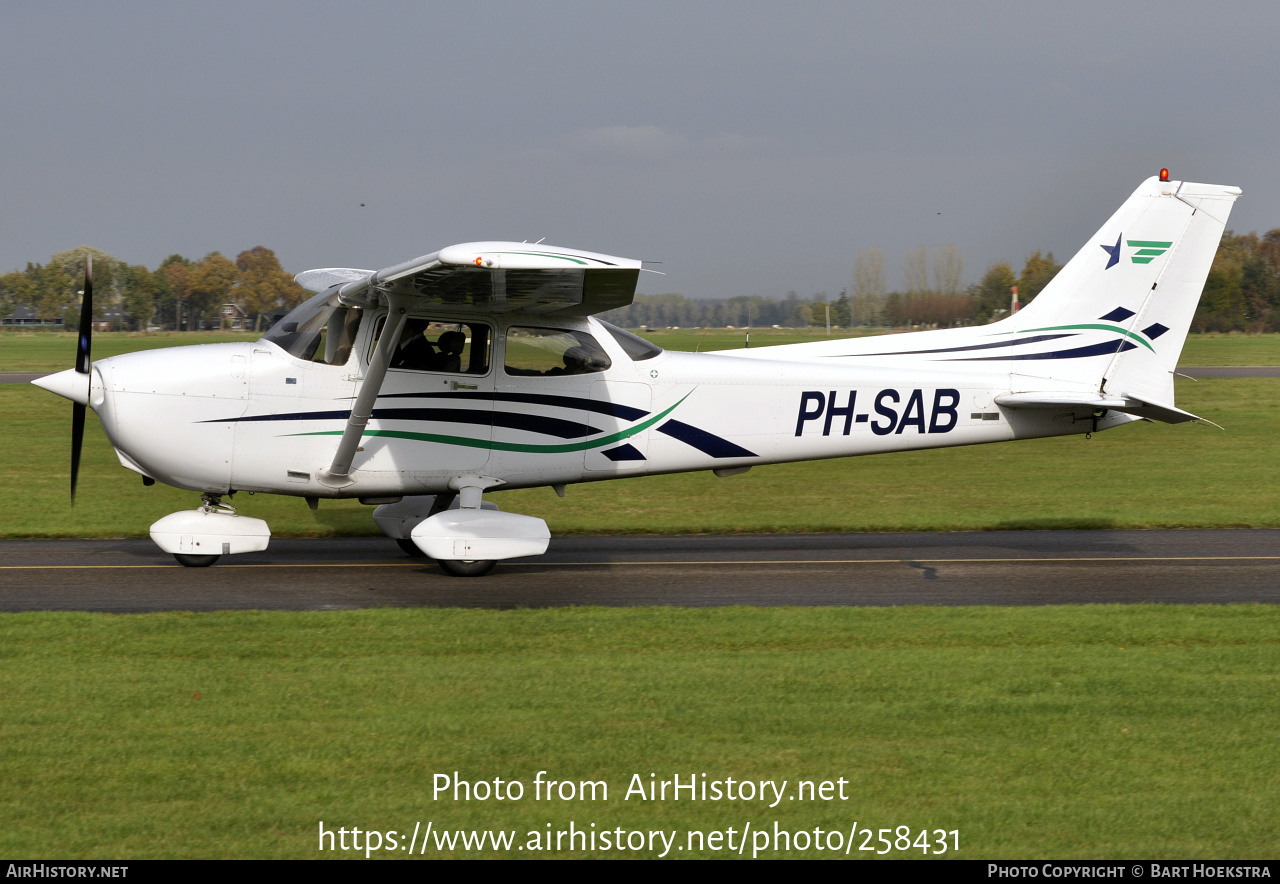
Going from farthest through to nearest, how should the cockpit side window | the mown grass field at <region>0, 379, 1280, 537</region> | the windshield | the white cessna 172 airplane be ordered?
the mown grass field at <region>0, 379, 1280, 537</region>
the cockpit side window
the windshield
the white cessna 172 airplane

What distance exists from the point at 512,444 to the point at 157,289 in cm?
6614

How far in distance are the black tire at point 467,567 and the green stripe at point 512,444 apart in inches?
38.3

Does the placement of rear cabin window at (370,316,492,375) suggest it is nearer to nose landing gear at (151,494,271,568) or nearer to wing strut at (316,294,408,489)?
wing strut at (316,294,408,489)

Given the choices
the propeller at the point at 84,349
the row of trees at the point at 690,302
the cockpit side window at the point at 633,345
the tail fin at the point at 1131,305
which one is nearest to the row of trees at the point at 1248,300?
the row of trees at the point at 690,302

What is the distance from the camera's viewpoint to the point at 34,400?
94.4 feet

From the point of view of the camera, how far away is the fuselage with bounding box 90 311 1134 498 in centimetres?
920

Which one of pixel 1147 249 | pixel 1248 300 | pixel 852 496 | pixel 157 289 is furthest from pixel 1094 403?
pixel 157 289

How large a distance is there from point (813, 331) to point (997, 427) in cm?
3353

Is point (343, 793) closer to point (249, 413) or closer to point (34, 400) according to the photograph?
point (249, 413)

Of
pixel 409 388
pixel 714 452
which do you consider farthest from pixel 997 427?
pixel 409 388

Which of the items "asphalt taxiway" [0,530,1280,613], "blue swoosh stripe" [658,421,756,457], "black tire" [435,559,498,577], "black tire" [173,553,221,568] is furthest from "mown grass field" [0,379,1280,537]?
"black tire" [435,559,498,577]

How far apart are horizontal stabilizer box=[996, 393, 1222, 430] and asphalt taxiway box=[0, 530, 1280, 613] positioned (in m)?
1.34

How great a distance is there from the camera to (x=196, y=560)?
964cm

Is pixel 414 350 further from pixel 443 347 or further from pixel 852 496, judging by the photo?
pixel 852 496
